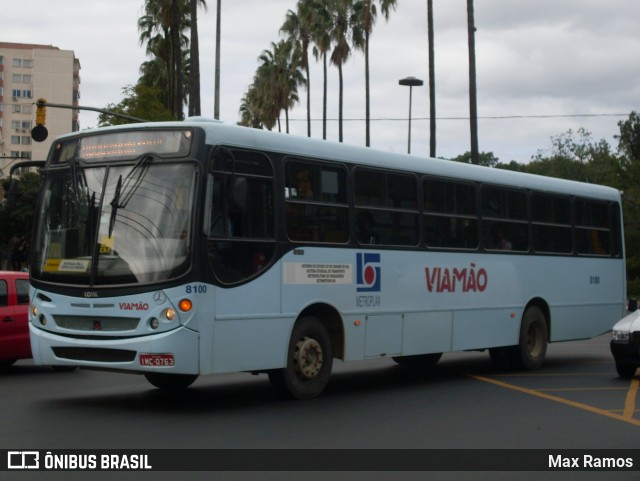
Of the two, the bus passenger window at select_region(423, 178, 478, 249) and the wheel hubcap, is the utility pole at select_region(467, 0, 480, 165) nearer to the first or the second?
the bus passenger window at select_region(423, 178, 478, 249)

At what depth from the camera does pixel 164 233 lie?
11461 mm

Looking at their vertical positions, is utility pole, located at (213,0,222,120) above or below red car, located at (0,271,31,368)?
above

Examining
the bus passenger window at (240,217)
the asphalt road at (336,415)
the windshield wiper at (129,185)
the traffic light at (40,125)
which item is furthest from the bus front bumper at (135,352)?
the traffic light at (40,125)

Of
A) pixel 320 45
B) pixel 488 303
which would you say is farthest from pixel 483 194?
pixel 320 45

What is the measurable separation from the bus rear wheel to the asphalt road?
1.72 ft

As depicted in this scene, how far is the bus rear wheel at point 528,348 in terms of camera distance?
58.1 feet

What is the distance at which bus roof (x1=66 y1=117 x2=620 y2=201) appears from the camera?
12.0 metres

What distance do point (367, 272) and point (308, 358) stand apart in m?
1.64

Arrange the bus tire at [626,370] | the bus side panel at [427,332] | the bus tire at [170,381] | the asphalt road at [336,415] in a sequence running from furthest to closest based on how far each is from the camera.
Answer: the bus tire at [626,370], the bus side panel at [427,332], the bus tire at [170,381], the asphalt road at [336,415]

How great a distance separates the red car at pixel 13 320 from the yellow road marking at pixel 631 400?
29.0ft

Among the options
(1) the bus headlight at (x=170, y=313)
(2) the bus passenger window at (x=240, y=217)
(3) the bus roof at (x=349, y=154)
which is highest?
(3) the bus roof at (x=349, y=154)

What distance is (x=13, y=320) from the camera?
Answer: 16.5 meters

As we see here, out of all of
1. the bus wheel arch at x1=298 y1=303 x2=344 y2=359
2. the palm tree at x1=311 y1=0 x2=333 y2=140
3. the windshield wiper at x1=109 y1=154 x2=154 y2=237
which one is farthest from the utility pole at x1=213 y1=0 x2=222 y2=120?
the windshield wiper at x1=109 y1=154 x2=154 y2=237

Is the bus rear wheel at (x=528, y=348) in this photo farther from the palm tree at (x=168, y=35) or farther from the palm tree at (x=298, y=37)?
the palm tree at (x=298, y=37)
